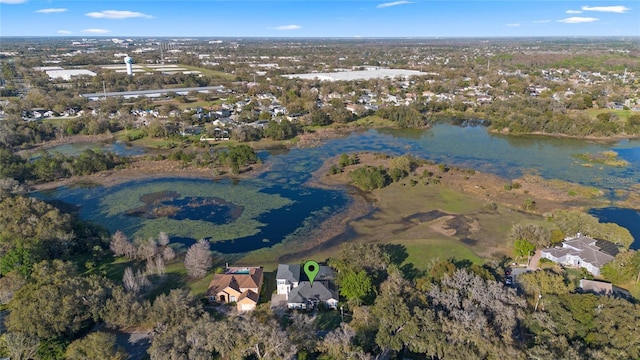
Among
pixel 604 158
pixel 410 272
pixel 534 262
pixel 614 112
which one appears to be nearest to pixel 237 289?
pixel 410 272

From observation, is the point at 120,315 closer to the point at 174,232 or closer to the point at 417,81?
the point at 174,232

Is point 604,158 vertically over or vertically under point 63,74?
under

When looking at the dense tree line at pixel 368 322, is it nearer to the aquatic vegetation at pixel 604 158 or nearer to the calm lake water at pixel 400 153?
the calm lake water at pixel 400 153

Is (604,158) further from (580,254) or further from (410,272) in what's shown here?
(410,272)

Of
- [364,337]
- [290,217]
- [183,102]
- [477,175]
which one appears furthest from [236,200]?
[183,102]

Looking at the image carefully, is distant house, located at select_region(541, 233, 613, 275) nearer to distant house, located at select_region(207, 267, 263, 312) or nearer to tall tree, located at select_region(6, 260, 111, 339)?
distant house, located at select_region(207, 267, 263, 312)

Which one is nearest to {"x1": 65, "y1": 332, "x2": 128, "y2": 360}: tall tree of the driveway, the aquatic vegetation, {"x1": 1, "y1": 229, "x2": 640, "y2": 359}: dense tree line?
{"x1": 1, "y1": 229, "x2": 640, "y2": 359}: dense tree line
